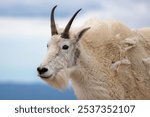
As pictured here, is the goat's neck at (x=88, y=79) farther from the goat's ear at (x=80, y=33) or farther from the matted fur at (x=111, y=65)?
the goat's ear at (x=80, y=33)

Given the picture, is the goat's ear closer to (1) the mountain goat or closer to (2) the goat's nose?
(1) the mountain goat

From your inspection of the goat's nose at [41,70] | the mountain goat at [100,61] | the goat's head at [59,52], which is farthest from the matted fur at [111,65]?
the goat's nose at [41,70]

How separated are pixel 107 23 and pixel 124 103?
2733 millimetres

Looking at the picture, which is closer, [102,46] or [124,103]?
[124,103]

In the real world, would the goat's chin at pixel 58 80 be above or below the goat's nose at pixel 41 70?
below

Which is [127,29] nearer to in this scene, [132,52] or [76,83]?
[132,52]

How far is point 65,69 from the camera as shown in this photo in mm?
18891

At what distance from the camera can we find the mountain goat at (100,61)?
743 inches

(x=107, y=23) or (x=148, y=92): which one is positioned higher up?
(x=107, y=23)

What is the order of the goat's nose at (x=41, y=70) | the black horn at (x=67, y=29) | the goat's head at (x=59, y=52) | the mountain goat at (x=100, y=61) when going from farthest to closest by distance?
the black horn at (x=67, y=29) < the mountain goat at (x=100, y=61) < the goat's head at (x=59, y=52) < the goat's nose at (x=41, y=70)

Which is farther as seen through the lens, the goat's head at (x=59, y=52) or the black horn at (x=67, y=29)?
the black horn at (x=67, y=29)

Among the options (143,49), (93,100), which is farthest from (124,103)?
(143,49)

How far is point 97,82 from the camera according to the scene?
1947 centimetres

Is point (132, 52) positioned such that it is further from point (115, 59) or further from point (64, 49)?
point (64, 49)
